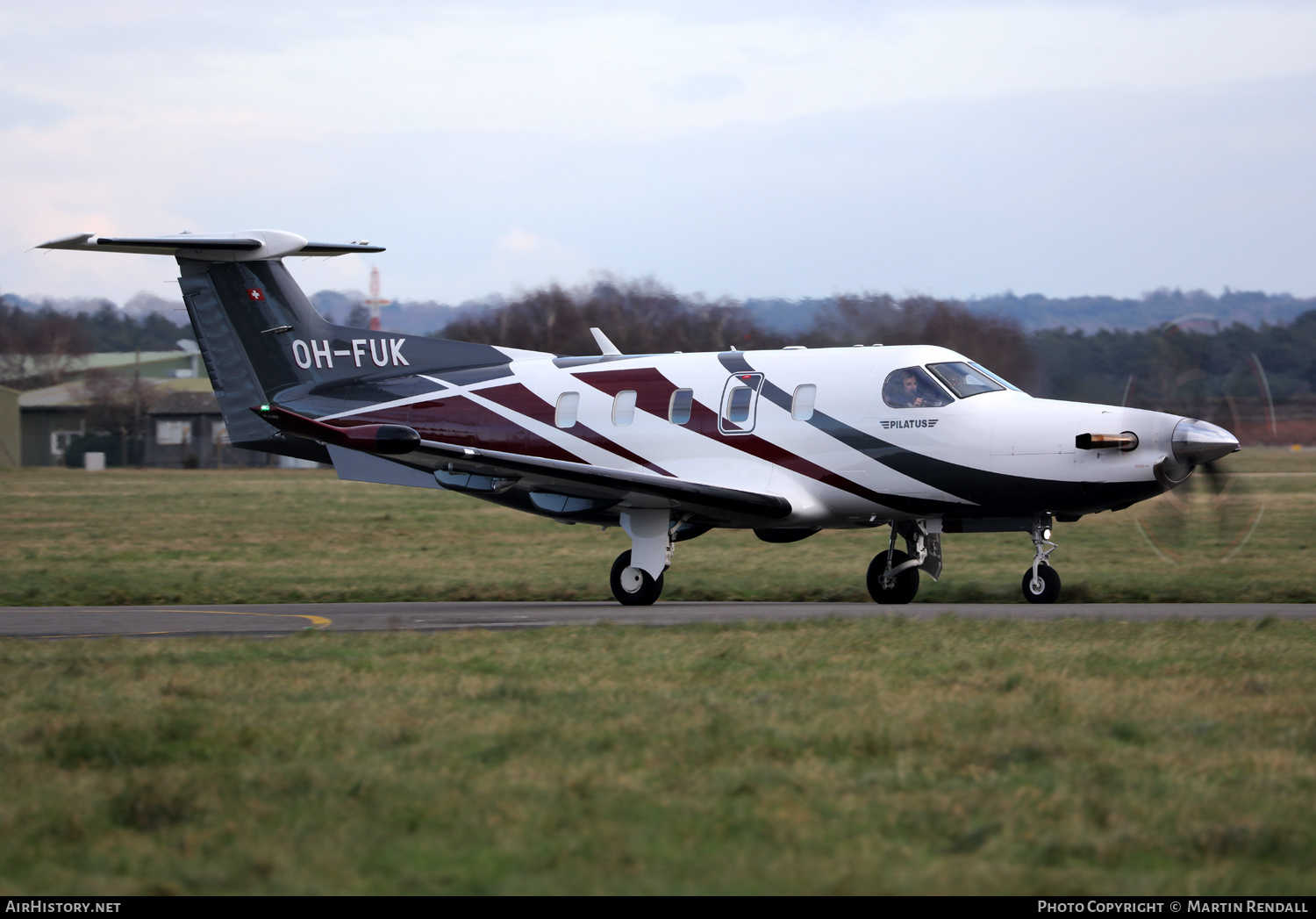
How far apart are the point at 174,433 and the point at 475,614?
65513mm

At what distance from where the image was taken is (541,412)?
688 inches

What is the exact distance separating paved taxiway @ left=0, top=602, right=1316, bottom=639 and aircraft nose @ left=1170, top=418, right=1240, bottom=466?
5.65ft

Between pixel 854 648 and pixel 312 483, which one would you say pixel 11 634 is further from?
pixel 312 483

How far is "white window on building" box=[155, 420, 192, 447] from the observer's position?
7506cm

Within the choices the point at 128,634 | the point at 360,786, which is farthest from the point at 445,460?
the point at 360,786

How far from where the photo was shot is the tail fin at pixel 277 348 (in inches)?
727

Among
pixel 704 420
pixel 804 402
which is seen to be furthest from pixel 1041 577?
pixel 704 420

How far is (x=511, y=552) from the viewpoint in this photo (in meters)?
26.5

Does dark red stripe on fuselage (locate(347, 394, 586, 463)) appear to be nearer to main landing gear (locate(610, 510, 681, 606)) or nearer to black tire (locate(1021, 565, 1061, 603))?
main landing gear (locate(610, 510, 681, 606))

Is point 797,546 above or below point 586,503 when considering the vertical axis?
below

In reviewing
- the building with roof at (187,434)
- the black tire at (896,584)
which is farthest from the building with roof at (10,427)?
the black tire at (896,584)

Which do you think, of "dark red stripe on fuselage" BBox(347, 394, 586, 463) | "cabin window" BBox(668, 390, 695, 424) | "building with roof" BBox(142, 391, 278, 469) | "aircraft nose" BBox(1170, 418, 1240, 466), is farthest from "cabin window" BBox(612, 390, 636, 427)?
"building with roof" BBox(142, 391, 278, 469)

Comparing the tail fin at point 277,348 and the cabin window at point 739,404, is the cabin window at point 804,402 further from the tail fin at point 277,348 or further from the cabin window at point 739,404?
the tail fin at point 277,348

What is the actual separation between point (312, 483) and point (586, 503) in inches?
1608
